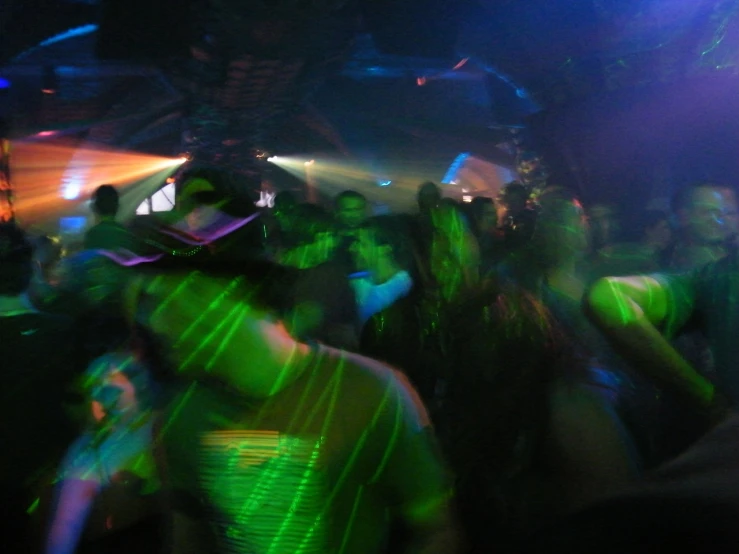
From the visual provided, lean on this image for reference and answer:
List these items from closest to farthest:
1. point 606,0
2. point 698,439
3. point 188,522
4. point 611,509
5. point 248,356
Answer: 1. point 248,356
2. point 188,522
3. point 611,509
4. point 698,439
5. point 606,0

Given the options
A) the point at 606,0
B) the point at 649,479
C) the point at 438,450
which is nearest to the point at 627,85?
the point at 606,0

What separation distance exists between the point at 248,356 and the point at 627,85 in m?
5.15

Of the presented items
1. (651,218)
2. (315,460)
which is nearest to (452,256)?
(315,460)

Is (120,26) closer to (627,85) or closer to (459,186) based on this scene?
(627,85)

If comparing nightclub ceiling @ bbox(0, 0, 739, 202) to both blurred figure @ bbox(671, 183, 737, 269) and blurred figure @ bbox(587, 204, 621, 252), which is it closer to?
blurred figure @ bbox(587, 204, 621, 252)

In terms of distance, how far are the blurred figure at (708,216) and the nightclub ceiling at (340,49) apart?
228cm

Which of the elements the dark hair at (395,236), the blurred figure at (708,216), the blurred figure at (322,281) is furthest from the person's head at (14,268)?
the blurred figure at (708,216)

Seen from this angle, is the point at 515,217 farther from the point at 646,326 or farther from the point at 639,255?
the point at 646,326

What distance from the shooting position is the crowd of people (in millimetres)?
1188

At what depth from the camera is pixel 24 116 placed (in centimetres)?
985

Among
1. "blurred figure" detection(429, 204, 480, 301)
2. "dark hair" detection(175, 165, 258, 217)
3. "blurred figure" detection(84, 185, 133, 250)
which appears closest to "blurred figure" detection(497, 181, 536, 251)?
"blurred figure" detection(429, 204, 480, 301)

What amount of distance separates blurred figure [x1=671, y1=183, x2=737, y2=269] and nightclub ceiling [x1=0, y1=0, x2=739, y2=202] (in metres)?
2.28

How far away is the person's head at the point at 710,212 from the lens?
279 centimetres

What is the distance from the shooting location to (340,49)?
15.2 ft
